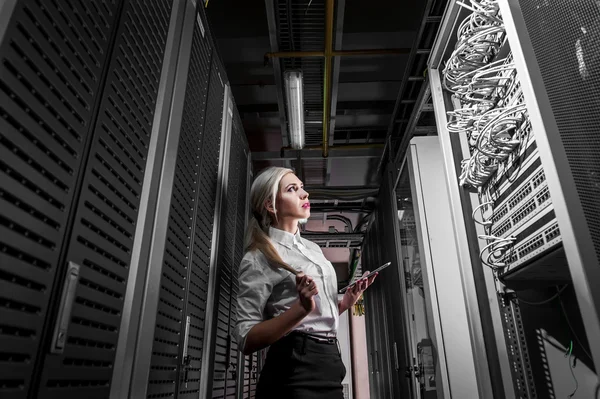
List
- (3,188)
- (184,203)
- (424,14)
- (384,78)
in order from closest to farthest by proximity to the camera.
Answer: (3,188) < (184,203) < (424,14) < (384,78)

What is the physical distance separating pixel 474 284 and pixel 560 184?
711 mm

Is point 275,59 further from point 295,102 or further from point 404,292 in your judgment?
point 404,292

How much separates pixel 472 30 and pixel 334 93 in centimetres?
175

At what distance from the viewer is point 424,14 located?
7.36ft

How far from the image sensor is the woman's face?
177 cm

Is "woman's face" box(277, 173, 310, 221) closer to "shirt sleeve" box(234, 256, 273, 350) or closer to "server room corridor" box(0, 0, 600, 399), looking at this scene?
"server room corridor" box(0, 0, 600, 399)

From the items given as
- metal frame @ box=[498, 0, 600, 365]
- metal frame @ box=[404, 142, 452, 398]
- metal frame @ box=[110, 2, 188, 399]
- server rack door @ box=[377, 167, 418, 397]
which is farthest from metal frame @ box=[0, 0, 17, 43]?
server rack door @ box=[377, 167, 418, 397]

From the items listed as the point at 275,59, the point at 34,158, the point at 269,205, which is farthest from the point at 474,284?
the point at 275,59

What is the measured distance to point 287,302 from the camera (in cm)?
147

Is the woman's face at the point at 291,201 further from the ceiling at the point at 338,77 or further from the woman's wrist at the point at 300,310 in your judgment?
the ceiling at the point at 338,77

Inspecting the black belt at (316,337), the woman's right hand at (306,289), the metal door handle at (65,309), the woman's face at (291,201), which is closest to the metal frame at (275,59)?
the woman's face at (291,201)

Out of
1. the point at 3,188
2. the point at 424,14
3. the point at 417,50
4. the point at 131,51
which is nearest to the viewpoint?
the point at 3,188

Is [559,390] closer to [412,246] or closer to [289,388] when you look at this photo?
[289,388]

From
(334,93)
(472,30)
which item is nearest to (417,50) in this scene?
(334,93)
